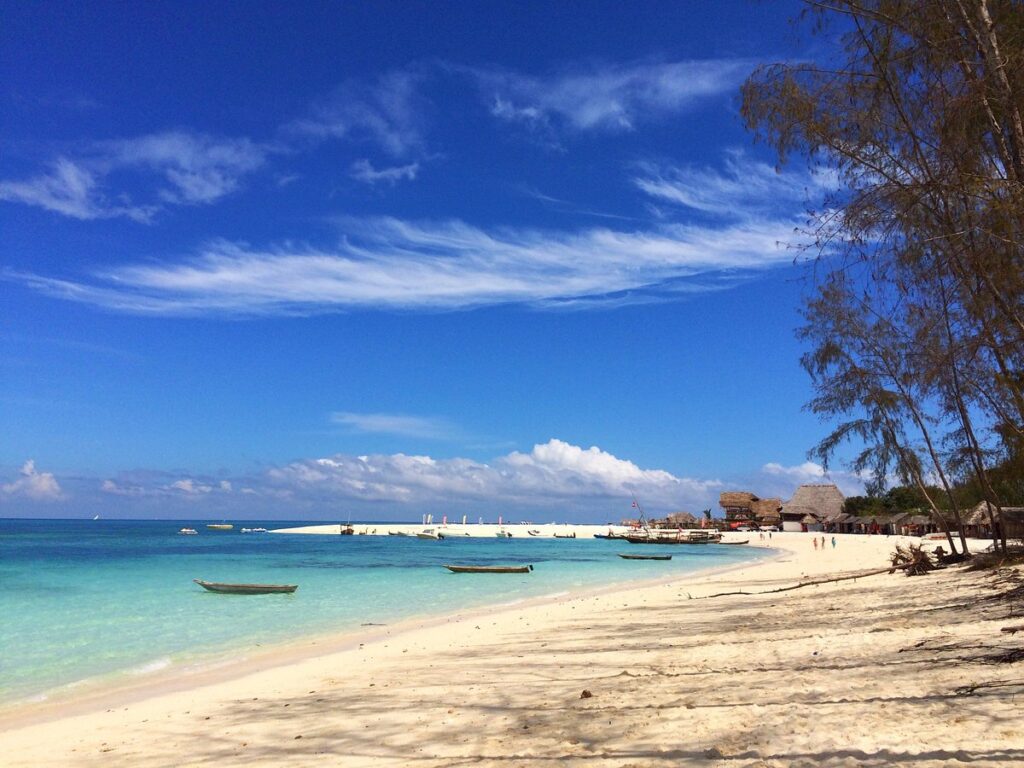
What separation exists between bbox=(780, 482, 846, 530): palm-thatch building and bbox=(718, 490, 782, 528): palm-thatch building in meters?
5.95

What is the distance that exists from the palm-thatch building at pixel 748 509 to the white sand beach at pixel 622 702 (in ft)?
298

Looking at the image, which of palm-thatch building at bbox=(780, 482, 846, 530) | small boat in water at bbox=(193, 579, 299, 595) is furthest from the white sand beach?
palm-thatch building at bbox=(780, 482, 846, 530)

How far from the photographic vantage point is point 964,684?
6.11 metres

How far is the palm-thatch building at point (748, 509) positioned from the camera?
99.3 meters

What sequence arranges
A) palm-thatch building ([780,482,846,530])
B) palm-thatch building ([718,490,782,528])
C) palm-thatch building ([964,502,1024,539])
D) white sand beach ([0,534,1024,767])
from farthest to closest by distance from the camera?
palm-thatch building ([718,490,782,528]) < palm-thatch building ([780,482,846,530]) < palm-thatch building ([964,502,1024,539]) < white sand beach ([0,534,1024,767])

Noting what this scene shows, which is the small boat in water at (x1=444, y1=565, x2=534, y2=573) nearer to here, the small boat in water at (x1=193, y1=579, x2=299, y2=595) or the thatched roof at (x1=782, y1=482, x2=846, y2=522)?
the small boat in water at (x1=193, y1=579, x2=299, y2=595)

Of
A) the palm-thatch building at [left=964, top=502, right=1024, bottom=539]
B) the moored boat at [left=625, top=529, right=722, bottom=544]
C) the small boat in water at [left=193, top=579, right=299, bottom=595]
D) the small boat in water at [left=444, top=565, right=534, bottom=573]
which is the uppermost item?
the palm-thatch building at [left=964, top=502, right=1024, bottom=539]

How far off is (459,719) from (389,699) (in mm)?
1767

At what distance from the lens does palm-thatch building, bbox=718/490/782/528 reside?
326ft

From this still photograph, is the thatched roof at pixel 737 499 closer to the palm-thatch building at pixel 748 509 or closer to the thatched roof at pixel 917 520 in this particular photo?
the palm-thatch building at pixel 748 509

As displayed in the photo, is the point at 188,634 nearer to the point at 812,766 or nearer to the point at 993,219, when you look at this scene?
the point at 812,766

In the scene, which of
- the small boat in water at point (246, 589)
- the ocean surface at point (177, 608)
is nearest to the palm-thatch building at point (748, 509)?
the ocean surface at point (177, 608)

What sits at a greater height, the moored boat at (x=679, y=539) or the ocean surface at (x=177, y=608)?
the ocean surface at (x=177, y=608)

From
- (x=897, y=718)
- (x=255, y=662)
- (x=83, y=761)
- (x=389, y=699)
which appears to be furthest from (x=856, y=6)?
(x=255, y=662)
